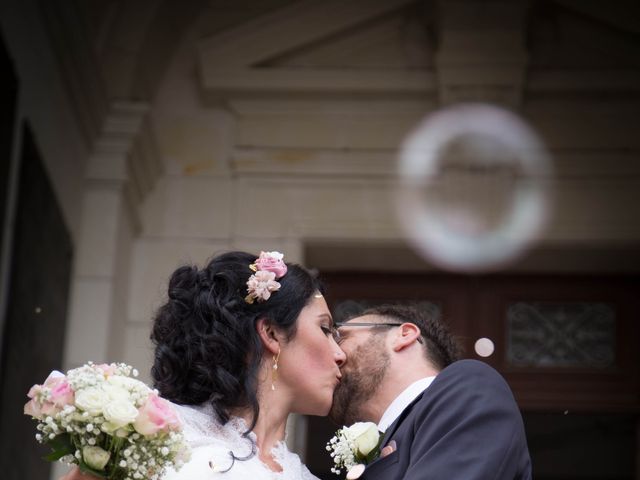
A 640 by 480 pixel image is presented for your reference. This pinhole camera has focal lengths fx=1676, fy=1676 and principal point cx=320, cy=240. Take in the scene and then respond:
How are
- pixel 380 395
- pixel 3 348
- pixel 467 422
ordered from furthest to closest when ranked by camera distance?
1. pixel 3 348
2. pixel 380 395
3. pixel 467 422

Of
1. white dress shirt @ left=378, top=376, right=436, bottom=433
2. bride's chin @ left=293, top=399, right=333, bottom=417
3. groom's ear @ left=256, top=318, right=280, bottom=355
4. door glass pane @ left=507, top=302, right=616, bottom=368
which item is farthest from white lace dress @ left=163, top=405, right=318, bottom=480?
door glass pane @ left=507, top=302, right=616, bottom=368

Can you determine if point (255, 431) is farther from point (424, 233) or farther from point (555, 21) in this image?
point (555, 21)

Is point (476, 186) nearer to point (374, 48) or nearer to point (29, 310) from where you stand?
point (374, 48)

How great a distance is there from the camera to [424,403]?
4871mm

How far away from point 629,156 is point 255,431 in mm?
3996

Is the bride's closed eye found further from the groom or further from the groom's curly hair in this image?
the groom's curly hair

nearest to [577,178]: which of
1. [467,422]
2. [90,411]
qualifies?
[467,422]

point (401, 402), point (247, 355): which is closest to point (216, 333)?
point (247, 355)

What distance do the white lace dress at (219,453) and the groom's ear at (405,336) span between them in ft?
2.51

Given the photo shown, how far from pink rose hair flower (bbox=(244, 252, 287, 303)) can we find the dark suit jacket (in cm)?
55

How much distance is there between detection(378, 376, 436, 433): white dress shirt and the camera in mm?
5219

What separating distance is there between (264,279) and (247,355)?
230 millimetres

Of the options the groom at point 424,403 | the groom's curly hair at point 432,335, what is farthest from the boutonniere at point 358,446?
the groom's curly hair at point 432,335

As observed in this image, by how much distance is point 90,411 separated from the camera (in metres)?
4.02
